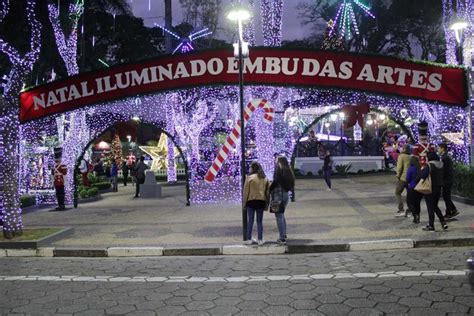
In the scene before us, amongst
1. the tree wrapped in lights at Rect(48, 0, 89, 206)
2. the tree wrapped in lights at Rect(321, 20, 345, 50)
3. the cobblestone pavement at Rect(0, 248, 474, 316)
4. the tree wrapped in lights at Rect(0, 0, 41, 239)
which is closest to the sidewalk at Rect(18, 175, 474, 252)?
the cobblestone pavement at Rect(0, 248, 474, 316)

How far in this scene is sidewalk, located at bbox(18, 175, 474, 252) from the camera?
360 inches

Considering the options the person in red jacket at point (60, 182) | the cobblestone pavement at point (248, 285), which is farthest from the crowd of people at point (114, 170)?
the cobblestone pavement at point (248, 285)

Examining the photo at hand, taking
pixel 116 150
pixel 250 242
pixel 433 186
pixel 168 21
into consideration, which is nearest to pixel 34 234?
pixel 250 242

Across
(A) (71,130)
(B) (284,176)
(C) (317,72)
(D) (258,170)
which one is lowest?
(B) (284,176)

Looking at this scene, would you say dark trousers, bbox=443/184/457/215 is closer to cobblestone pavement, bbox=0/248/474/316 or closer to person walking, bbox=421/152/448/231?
person walking, bbox=421/152/448/231

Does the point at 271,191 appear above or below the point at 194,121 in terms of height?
below

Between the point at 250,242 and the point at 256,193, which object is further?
the point at 250,242

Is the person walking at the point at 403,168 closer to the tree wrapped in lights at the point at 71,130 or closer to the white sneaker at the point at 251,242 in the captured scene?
the white sneaker at the point at 251,242

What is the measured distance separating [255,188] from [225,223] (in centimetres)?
311

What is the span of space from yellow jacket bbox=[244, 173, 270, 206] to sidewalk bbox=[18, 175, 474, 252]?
1101 millimetres

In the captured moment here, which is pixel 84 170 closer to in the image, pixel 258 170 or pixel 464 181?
pixel 258 170

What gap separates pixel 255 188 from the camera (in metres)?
8.49

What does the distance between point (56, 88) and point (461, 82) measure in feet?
40.2

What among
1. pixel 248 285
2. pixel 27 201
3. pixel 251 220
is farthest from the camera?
pixel 27 201
